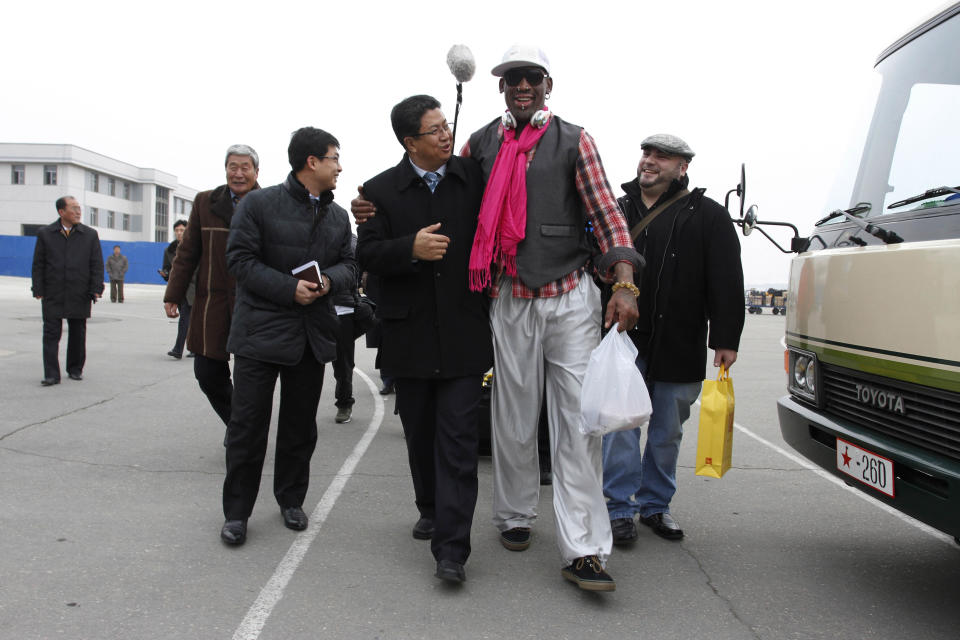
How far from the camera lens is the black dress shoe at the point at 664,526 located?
14.0 feet

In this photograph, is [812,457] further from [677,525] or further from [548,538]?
[548,538]

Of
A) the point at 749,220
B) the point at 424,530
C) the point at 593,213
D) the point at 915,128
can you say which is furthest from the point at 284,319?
the point at 915,128

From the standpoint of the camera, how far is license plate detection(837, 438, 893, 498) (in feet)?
10.0

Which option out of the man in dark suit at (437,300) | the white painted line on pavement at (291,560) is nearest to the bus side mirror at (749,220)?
the man in dark suit at (437,300)

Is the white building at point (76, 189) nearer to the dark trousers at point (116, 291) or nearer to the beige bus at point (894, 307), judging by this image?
the dark trousers at point (116, 291)

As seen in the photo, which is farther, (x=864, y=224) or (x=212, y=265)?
(x=212, y=265)

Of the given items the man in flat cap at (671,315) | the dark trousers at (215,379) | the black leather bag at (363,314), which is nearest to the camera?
the man in flat cap at (671,315)

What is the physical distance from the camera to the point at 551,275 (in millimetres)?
3568

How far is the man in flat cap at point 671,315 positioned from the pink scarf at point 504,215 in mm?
960

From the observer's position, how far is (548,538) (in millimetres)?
4211

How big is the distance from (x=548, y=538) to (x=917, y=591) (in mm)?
1745

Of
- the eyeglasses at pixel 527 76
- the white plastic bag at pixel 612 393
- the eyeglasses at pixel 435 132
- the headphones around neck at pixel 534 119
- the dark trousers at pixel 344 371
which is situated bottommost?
the dark trousers at pixel 344 371

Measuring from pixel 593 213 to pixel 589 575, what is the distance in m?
1.60

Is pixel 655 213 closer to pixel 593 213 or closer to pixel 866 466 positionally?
pixel 593 213
